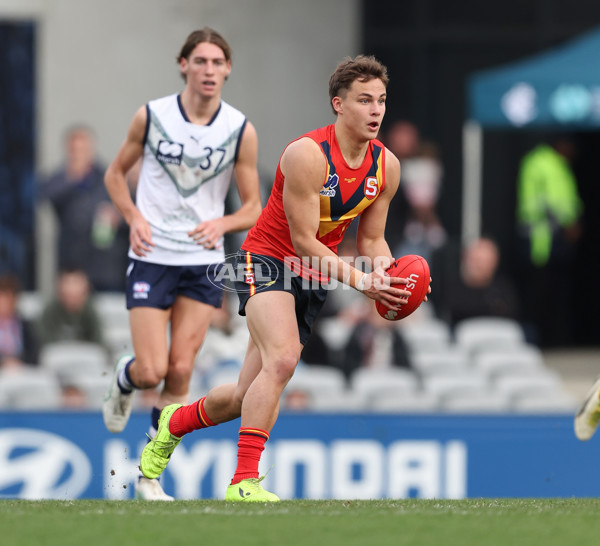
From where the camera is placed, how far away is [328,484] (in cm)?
1024

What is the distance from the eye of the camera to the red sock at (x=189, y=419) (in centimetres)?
702

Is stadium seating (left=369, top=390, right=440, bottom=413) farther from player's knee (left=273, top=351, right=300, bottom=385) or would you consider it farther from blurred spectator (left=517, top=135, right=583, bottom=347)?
player's knee (left=273, top=351, right=300, bottom=385)

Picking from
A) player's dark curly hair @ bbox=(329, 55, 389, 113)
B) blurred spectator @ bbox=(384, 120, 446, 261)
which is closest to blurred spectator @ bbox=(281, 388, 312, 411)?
blurred spectator @ bbox=(384, 120, 446, 261)

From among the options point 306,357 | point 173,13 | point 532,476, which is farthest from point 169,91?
point 532,476

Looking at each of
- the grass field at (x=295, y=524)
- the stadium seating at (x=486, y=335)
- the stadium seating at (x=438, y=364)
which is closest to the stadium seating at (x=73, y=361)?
the stadium seating at (x=438, y=364)

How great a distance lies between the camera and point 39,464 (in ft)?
33.3

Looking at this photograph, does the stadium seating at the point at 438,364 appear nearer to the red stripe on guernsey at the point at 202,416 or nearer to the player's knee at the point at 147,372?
the player's knee at the point at 147,372

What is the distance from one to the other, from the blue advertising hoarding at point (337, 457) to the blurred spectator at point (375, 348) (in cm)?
126

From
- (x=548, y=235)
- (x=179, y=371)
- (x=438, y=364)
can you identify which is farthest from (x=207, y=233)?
(x=548, y=235)

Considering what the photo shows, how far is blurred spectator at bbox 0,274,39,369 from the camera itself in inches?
449

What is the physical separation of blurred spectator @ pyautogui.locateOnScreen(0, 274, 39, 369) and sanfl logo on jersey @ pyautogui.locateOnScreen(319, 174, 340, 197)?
5.48 metres

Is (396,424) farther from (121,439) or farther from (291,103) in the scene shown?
(291,103)

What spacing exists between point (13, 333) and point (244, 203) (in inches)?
176

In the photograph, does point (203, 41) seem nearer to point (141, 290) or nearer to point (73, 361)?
point (141, 290)
